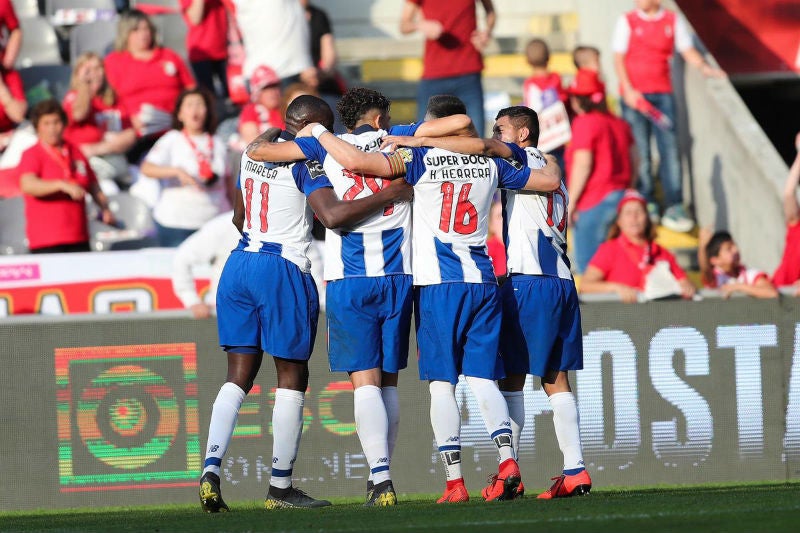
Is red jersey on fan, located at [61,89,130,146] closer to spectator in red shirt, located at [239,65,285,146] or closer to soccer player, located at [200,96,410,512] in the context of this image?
spectator in red shirt, located at [239,65,285,146]

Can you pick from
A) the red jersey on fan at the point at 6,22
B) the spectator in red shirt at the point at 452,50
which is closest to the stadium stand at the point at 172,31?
the red jersey on fan at the point at 6,22

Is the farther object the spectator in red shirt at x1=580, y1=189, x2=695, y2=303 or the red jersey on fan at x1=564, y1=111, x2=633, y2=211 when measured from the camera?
the red jersey on fan at x1=564, y1=111, x2=633, y2=211

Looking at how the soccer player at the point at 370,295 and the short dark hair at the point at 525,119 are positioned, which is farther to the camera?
the short dark hair at the point at 525,119

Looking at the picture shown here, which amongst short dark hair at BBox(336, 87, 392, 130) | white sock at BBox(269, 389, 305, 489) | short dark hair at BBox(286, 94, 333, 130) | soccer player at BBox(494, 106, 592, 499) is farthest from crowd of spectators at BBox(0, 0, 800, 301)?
white sock at BBox(269, 389, 305, 489)

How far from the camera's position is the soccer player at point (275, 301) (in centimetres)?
726

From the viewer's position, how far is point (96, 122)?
1247 cm

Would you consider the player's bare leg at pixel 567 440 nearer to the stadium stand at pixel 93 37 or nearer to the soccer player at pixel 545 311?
the soccer player at pixel 545 311

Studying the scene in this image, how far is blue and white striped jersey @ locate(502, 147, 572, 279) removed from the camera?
7336mm

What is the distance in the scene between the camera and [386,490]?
6.92 metres

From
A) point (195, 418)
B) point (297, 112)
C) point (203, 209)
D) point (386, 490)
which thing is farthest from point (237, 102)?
point (386, 490)

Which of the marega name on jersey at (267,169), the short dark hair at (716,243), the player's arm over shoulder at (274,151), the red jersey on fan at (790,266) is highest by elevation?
the player's arm over shoulder at (274,151)

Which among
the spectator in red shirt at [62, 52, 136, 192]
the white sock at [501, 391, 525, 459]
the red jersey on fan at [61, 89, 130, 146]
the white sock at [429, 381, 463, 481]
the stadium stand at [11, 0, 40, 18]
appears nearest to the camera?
the white sock at [429, 381, 463, 481]

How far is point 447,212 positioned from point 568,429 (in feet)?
4.34

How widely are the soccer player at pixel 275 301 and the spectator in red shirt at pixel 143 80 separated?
17.9 feet
